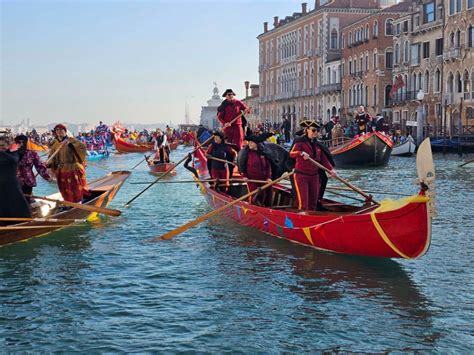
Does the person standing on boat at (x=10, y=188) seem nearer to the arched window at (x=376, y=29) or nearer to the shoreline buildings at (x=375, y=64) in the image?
the shoreline buildings at (x=375, y=64)

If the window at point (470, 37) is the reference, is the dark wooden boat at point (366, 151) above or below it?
below

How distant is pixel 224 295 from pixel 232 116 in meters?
7.20

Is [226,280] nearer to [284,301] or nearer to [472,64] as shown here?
[284,301]

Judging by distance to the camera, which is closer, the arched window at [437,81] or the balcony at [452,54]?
the balcony at [452,54]

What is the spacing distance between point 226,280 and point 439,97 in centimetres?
3564

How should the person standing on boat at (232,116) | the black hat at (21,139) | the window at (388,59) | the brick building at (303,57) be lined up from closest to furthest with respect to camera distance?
the black hat at (21,139) < the person standing on boat at (232,116) < the window at (388,59) < the brick building at (303,57)

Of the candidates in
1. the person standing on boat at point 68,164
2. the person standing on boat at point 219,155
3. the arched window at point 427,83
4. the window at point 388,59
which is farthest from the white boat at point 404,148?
the person standing on boat at point 68,164

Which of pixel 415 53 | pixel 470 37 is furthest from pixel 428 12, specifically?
pixel 470 37

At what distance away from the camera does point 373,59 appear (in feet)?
170

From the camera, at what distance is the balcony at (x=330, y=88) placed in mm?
59522

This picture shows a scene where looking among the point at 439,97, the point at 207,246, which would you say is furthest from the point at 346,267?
the point at 439,97

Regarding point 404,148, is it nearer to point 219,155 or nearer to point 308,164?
point 219,155

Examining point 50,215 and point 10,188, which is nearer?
point 10,188

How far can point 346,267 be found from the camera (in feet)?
28.6
